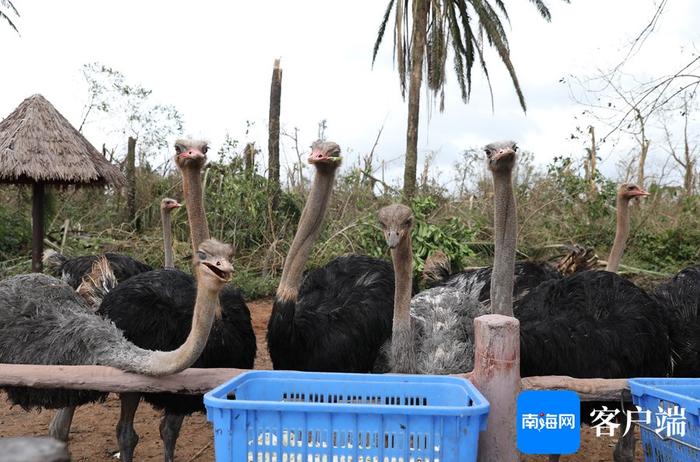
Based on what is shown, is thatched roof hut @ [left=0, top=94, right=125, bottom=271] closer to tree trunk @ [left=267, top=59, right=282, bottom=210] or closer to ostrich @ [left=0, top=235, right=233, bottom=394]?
ostrich @ [left=0, top=235, right=233, bottom=394]

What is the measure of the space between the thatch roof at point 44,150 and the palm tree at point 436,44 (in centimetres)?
446

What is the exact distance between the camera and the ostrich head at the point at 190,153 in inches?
141

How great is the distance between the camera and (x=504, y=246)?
349 cm

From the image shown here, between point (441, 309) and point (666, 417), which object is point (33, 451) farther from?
Answer: point (441, 309)

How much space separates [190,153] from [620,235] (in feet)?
10.7

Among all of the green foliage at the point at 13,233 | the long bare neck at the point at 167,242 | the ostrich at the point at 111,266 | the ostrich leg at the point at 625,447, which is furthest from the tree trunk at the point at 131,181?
the ostrich leg at the point at 625,447

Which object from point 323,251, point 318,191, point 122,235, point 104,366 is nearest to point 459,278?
point 318,191

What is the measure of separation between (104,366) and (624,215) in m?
4.08

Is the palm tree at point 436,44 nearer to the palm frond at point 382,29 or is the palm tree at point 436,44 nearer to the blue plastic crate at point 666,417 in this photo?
the palm frond at point 382,29

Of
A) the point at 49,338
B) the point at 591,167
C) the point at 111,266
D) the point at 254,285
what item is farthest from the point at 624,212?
the point at 591,167

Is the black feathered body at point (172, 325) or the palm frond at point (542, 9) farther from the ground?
the palm frond at point (542, 9)

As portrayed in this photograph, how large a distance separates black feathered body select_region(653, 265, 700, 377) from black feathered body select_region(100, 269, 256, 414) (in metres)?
2.16

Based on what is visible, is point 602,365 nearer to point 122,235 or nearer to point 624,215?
point 624,215

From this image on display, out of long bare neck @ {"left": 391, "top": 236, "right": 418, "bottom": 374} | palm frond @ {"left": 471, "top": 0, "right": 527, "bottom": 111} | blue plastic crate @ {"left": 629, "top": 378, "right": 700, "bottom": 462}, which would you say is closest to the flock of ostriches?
long bare neck @ {"left": 391, "top": 236, "right": 418, "bottom": 374}
